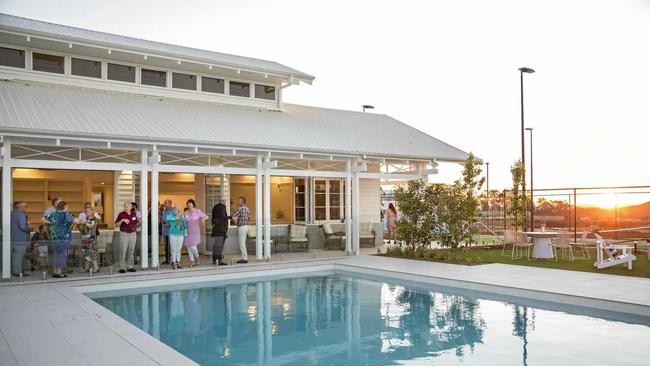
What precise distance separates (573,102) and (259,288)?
15.1m

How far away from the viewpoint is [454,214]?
562 inches

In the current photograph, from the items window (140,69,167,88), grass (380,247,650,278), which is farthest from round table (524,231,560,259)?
window (140,69,167,88)

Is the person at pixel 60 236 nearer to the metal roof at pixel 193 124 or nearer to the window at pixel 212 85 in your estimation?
the metal roof at pixel 193 124

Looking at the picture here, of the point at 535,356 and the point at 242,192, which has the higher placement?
the point at 242,192

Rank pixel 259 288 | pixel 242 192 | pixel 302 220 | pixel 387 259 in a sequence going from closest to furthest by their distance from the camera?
pixel 259 288 < pixel 387 259 < pixel 302 220 < pixel 242 192

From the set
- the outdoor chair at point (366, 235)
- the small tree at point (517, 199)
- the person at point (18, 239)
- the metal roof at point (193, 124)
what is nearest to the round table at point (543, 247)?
the small tree at point (517, 199)

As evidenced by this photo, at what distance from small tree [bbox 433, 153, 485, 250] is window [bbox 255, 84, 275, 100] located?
6.42 metres

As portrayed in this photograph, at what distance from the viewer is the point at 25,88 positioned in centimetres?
1316

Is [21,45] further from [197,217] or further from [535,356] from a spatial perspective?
[535,356]

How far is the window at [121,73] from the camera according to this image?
48.9ft

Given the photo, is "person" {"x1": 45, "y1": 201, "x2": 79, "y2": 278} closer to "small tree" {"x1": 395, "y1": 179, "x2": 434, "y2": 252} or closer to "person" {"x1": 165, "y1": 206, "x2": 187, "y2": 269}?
"person" {"x1": 165, "y1": 206, "x2": 187, "y2": 269}

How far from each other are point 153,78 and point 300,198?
608 cm

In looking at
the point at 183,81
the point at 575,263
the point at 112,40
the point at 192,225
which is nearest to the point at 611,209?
the point at 575,263

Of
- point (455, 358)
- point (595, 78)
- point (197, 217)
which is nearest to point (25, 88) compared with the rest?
point (197, 217)
